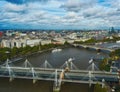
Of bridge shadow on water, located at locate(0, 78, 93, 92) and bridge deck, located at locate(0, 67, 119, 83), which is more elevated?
bridge deck, located at locate(0, 67, 119, 83)

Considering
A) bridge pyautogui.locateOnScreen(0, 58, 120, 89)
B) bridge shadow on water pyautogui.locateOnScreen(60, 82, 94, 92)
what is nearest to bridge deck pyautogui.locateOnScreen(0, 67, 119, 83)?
bridge pyautogui.locateOnScreen(0, 58, 120, 89)

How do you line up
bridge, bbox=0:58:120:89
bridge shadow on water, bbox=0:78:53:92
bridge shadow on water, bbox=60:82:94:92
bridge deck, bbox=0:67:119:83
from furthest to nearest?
1. bridge deck, bbox=0:67:119:83
2. bridge, bbox=0:58:120:89
3. bridge shadow on water, bbox=0:78:53:92
4. bridge shadow on water, bbox=60:82:94:92

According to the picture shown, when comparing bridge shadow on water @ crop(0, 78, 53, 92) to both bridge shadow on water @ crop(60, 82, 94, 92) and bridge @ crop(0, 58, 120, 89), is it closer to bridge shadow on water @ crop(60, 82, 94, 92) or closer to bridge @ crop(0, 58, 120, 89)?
bridge @ crop(0, 58, 120, 89)

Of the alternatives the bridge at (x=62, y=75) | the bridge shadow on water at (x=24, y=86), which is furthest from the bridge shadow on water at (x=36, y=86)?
the bridge at (x=62, y=75)

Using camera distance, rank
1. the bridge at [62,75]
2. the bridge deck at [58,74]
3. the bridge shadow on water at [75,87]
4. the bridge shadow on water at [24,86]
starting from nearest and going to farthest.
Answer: the bridge shadow on water at [75,87] → the bridge shadow on water at [24,86] → the bridge at [62,75] → the bridge deck at [58,74]

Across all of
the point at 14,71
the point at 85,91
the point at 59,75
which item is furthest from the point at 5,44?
the point at 85,91

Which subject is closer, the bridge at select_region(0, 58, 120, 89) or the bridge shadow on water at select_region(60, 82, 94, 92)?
the bridge shadow on water at select_region(60, 82, 94, 92)

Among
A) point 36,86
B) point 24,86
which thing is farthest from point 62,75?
point 24,86

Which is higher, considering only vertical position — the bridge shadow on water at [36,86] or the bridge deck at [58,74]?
the bridge deck at [58,74]

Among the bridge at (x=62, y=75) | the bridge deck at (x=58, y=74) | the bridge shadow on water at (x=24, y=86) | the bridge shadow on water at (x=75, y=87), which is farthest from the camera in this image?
the bridge deck at (x=58, y=74)

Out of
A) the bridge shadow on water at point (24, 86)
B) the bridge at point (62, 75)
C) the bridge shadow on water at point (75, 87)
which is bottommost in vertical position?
the bridge shadow on water at point (24, 86)

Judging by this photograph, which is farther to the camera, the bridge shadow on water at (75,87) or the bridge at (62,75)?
the bridge at (62,75)

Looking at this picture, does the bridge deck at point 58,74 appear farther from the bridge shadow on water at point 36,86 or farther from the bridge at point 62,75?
the bridge shadow on water at point 36,86
